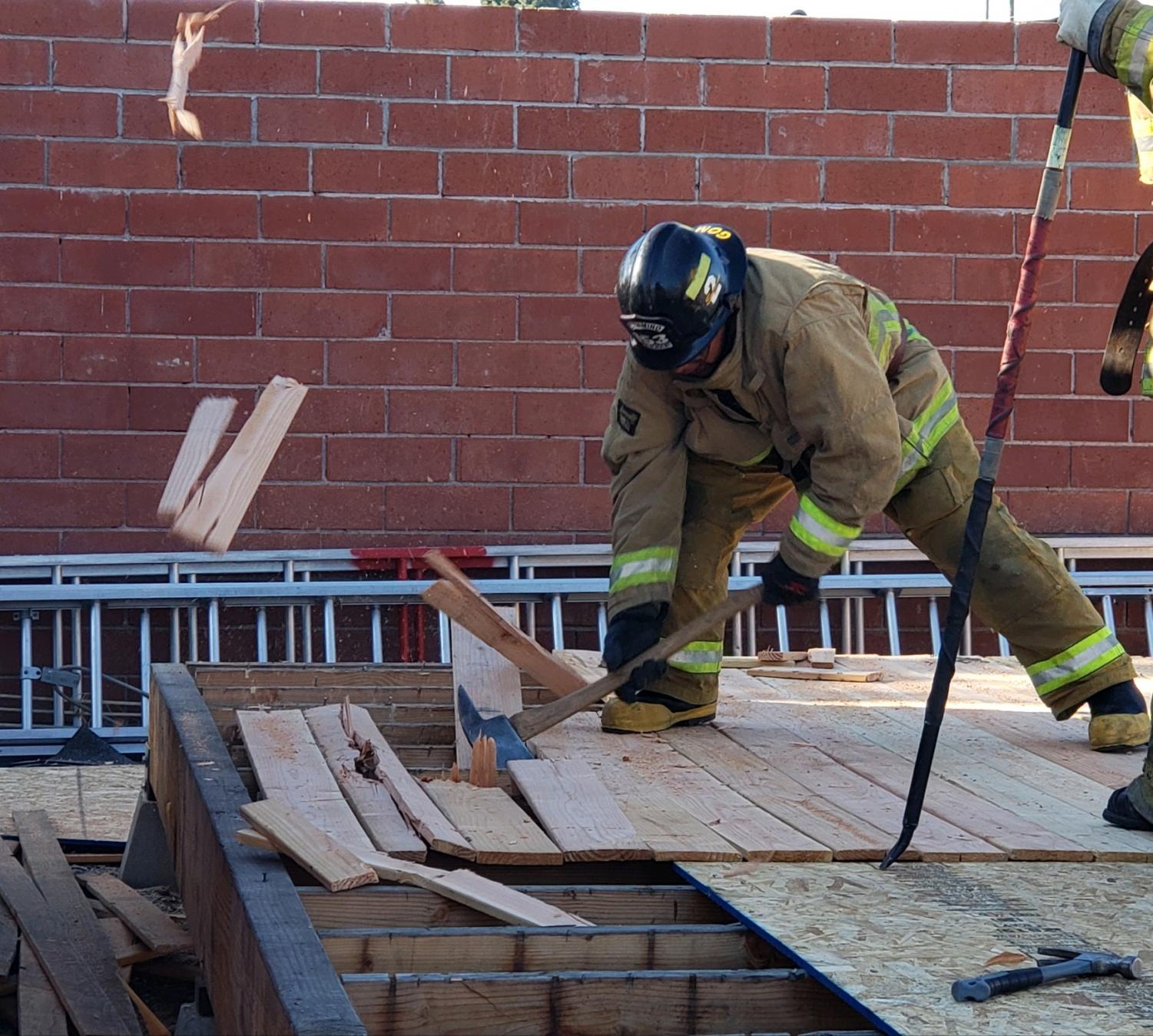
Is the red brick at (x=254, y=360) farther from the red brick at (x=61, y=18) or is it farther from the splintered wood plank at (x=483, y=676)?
the splintered wood plank at (x=483, y=676)

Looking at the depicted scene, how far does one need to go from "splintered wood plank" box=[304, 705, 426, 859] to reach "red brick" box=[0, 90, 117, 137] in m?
3.41

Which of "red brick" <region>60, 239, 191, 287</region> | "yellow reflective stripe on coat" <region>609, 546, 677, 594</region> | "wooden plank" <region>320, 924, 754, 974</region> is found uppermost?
"red brick" <region>60, 239, 191, 287</region>

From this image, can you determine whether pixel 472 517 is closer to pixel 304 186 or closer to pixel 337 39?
pixel 304 186

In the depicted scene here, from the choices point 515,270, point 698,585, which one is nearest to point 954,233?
point 515,270

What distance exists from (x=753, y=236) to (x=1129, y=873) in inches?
176

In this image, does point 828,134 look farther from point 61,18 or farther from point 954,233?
point 61,18

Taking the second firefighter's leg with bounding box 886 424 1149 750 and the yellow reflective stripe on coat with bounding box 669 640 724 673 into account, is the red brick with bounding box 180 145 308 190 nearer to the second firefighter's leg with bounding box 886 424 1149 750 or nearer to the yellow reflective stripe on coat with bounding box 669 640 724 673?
the yellow reflective stripe on coat with bounding box 669 640 724 673

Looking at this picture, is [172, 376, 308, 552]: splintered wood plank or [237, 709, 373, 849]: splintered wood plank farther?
[172, 376, 308, 552]: splintered wood plank

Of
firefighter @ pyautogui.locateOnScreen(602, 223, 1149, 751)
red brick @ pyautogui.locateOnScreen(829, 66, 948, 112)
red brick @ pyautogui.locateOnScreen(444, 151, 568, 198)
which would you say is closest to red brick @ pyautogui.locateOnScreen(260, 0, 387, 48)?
red brick @ pyautogui.locateOnScreen(444, 151, 568, 198)

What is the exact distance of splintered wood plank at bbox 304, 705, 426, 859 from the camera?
3426 millimetres

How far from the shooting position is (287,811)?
3.30 meters

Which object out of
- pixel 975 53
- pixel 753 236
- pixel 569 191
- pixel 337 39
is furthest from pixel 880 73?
pixel 337 39

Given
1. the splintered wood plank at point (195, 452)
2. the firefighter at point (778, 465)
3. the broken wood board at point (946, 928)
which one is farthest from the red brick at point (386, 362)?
the broken wood board at point (946, 928)

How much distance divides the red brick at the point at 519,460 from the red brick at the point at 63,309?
1698 millimetres
